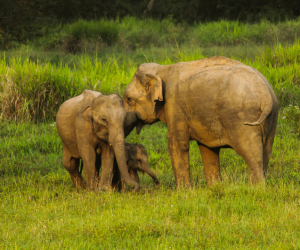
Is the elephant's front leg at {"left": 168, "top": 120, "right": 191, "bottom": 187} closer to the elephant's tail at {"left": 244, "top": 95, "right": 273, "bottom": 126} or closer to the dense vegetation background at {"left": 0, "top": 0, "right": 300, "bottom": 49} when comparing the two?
the elephant's tail at {"left": 244, "top": 95, "right": 273, "bottom": 126}

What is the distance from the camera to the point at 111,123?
20.2ft

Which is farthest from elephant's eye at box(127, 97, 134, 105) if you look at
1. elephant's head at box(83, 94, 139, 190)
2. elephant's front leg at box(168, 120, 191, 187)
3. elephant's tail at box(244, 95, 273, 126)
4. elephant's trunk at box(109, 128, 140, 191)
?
elephant's tail at box(244, 95, 273, 126)

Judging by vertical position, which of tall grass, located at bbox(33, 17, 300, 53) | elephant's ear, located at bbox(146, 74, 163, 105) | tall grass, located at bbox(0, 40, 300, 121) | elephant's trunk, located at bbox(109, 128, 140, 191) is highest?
elephant's ear, located at bbox(146, 74, 163, 105)

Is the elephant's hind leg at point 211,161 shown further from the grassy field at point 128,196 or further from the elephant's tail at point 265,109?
the elephant's tail at point 265,109

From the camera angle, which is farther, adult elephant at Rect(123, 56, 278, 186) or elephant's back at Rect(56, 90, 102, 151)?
elephant's back at Rect(56, 90, 102, 151)

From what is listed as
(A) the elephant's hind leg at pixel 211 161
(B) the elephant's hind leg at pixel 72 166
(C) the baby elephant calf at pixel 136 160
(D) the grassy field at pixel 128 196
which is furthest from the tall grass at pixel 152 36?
(C) the baby elephant calf at pixel 136 160

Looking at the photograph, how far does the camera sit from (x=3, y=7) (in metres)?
14.9

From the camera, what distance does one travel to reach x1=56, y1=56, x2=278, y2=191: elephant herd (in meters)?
5.75

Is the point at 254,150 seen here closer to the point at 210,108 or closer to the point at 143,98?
the point at 210,108

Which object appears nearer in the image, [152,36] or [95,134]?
[95,134]

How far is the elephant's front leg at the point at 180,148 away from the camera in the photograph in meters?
6.46

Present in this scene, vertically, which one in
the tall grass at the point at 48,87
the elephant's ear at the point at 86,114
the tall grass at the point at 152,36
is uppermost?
the elephant's ear at the point at 86,114

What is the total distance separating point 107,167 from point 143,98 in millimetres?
1075

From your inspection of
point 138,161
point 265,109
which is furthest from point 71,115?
point 265,109
